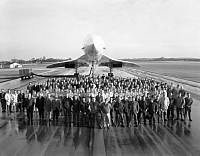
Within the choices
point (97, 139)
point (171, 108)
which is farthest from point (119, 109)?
point (171, 108)

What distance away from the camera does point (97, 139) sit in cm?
859

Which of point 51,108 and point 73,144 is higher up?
point 51,108

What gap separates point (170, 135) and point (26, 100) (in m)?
7.08

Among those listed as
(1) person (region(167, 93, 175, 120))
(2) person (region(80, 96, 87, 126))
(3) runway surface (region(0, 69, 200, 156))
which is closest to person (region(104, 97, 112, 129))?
(3) runway surface (region(0, 69, 200, 156))

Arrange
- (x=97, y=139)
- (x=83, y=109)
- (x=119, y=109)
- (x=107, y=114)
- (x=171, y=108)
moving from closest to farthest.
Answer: (x=97, y=139) < (x=107, y=114) < (x=119, y=109) < (x=83, y=109) < (x=171, y=108)

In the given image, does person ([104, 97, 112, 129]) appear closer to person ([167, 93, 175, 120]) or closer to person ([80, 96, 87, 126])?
person ([80, 96, 87, 126])

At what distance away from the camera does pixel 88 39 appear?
23734 millimetres

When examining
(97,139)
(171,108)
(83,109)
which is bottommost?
(97,139)

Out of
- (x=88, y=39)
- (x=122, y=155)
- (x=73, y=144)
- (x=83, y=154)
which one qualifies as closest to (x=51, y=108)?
(x=73, y=144)

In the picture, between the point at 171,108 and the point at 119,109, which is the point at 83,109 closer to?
the point at 119,109

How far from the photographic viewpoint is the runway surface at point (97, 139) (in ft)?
24.2

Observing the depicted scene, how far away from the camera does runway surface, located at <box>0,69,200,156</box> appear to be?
7.39m

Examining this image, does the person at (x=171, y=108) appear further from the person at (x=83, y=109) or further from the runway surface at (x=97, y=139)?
the person at (x=83, y=109)

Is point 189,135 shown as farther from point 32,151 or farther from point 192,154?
point 32,151
